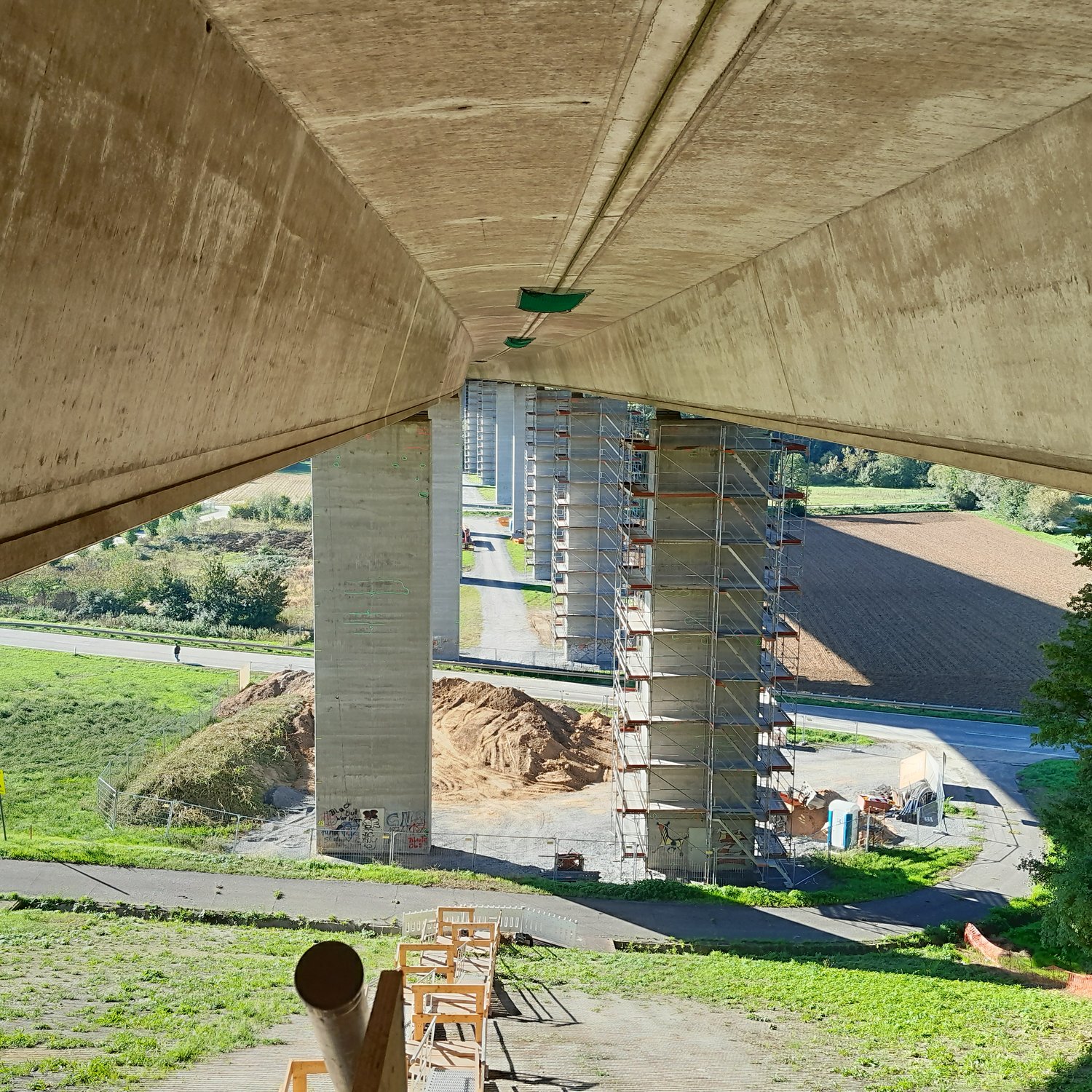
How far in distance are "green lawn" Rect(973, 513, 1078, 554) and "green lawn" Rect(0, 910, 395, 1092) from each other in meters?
61.7

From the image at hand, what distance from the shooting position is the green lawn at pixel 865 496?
285 feet

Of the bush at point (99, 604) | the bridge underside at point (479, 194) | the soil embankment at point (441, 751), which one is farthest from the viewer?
the bush at point (99, 604)

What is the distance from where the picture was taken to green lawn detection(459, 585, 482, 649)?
141 feet

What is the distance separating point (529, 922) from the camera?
62.9 feet

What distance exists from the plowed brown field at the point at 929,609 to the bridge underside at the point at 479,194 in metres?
33.8

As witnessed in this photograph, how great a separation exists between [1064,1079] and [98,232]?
1474cm

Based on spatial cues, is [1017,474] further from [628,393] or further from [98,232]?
[628,393]

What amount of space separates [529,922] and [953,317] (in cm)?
1642

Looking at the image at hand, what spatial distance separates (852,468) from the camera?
99.2 m

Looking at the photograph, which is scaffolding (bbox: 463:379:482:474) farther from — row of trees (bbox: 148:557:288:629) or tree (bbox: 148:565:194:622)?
row of trees (bbox: 148:557:288:629)

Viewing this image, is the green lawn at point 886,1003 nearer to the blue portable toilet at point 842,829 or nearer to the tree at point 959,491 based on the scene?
the blue portable toilet at point 842,829

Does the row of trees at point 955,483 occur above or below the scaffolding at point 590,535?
above

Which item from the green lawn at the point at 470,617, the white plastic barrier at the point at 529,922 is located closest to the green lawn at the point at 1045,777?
the white plastic barrier at the point at 529,922

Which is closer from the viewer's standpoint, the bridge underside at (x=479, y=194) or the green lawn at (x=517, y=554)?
the bridge underside at (x=479, y=194)
